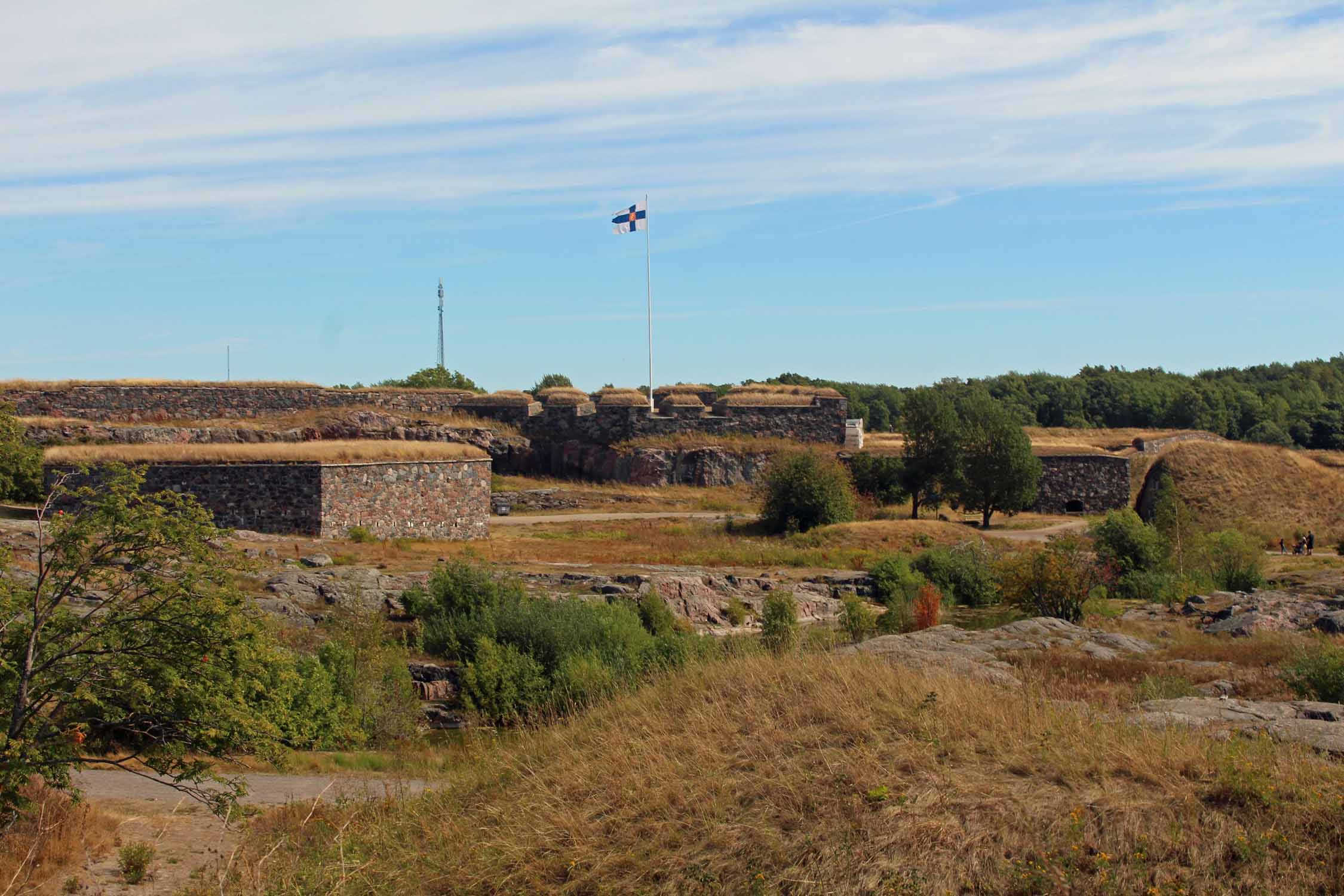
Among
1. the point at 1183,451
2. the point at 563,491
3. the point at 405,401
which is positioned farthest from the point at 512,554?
the point at 1183,451

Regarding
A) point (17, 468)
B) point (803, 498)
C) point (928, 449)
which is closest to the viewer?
point (17, 468)

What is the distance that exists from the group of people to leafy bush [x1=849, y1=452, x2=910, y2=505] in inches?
443

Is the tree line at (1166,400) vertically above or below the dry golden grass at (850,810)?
above

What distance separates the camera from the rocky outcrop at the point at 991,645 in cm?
975

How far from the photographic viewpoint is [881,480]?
123ft

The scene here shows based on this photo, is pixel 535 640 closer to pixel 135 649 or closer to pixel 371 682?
pixel 371 682

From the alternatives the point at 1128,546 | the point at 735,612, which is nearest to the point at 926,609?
the point at 735,612

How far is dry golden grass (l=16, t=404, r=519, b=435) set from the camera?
31609 mm

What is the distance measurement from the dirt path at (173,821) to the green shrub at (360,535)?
15047mm

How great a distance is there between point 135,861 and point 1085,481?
37.1m

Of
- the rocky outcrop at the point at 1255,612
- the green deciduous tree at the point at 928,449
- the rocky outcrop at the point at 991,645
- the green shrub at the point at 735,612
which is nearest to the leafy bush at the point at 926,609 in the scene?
the rocky outcrop at the point at 991,645

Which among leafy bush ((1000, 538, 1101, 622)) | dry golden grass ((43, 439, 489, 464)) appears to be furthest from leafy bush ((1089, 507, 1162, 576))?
dry golden grass ((43, 439, 489, 464))

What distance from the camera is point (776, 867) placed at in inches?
247

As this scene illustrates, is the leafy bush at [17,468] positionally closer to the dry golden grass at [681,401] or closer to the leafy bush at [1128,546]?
the dry golden grass at [681,401]
